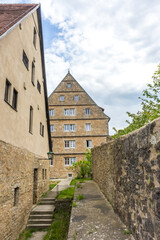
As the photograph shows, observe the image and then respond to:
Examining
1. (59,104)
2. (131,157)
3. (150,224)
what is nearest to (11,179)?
(131,157)

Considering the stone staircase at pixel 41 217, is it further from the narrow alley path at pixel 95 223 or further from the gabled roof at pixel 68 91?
the gabled roof at pixel 68 91

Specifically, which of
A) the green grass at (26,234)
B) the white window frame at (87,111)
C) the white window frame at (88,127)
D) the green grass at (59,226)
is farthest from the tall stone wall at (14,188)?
the white window frame at (87,111)

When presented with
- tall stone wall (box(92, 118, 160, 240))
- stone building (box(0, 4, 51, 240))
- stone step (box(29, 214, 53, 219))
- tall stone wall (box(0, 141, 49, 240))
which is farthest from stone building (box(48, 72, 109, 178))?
tall stone wall (box(92, 118, 160, 240))

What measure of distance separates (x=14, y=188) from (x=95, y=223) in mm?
3376

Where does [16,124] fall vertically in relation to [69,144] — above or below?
above

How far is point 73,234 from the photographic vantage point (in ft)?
12.5

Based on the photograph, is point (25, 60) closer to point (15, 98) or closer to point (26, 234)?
point (15, 98)

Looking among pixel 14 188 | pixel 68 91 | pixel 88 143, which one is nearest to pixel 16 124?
pixel 14 188

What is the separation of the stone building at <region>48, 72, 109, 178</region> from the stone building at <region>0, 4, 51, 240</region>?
13159mm

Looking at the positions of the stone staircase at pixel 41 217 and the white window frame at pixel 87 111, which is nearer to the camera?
the stone staircase at pixel 41 217

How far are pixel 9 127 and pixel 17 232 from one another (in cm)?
406

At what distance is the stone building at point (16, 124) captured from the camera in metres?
5.56

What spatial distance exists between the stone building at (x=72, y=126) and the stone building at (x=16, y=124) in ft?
43.2

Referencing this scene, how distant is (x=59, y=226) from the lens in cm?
757
